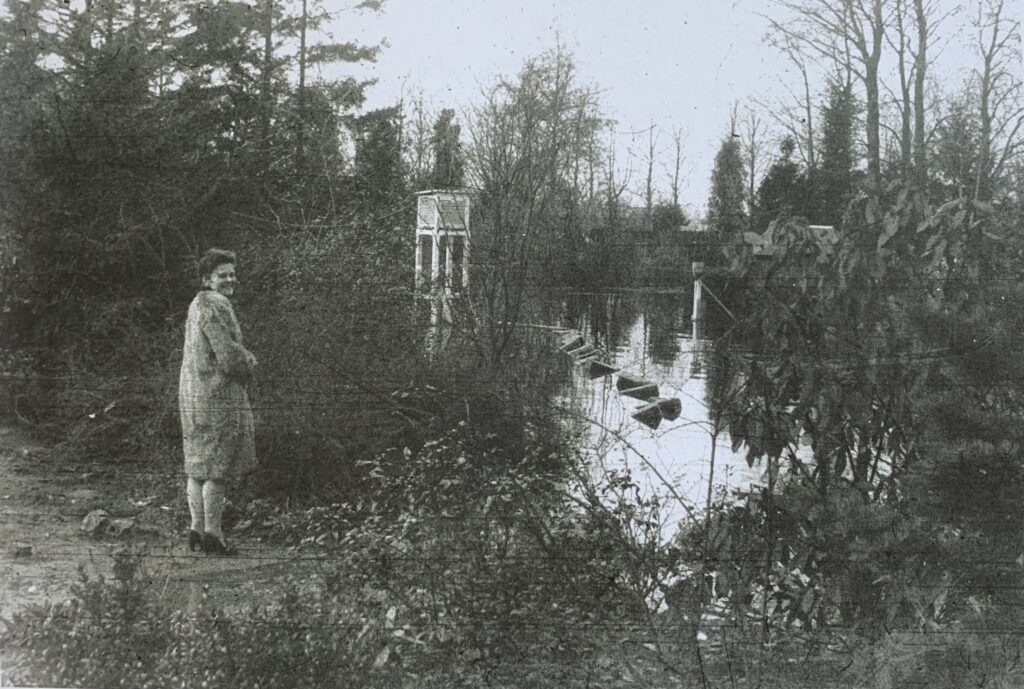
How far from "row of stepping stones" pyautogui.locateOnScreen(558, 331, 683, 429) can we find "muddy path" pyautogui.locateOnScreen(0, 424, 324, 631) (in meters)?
1.58

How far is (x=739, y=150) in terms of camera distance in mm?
3541

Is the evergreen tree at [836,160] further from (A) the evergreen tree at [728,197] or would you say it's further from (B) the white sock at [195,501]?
(B) the white sock at [195,501]

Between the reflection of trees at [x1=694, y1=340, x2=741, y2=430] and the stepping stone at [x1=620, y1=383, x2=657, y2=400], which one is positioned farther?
the stepping stone at [x1=620, y1=383, x2=657, y2=400]

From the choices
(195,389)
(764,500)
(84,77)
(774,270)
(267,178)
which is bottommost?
(764,500)

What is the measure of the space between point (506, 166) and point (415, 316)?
86 centimetres

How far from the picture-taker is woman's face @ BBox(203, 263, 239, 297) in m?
3.60

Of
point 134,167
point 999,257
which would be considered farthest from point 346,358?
point 999,257

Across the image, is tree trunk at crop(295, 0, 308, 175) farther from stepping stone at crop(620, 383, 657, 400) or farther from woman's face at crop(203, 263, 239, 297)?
stepping stone at crop(620, 383, 657, 400)

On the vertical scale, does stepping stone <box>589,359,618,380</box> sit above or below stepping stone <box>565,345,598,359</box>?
below

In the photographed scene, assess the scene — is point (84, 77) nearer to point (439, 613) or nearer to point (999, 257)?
point (439, 613)

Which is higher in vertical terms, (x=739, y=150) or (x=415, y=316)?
(x=739, y=150)

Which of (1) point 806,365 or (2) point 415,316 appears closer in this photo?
(1) point 806,365

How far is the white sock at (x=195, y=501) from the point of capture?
360 centimetres

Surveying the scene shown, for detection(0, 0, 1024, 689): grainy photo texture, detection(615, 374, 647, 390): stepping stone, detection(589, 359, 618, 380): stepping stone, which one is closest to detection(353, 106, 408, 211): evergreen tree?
detection(0, 0, 1024, 689): grainy photo texture
